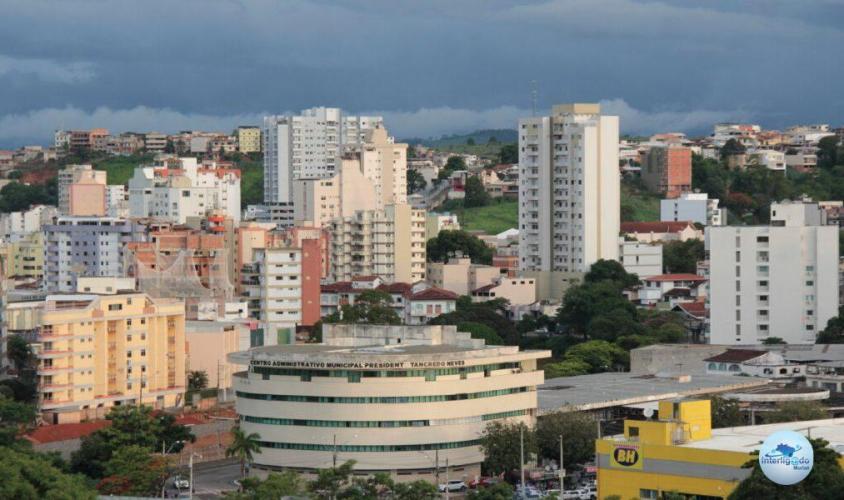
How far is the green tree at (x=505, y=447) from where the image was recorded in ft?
152

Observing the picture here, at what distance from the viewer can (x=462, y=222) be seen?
113 m

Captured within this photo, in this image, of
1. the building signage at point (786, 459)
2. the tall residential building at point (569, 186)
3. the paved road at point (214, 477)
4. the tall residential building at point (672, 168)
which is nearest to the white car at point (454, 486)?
the paved road at point (214, 477)

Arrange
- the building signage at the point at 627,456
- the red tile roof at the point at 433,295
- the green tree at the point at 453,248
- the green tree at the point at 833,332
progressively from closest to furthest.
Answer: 1. the building signage at the point at 627,456
2. the green tree at the point at 833,332
3. the red tile roof at the point at 433,295
4. the green tree at the point at 453,248

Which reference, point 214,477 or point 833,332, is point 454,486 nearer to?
point 214,477

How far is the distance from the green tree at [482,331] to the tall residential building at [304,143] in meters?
49.4

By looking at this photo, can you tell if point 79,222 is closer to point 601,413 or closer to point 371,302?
point 371,302

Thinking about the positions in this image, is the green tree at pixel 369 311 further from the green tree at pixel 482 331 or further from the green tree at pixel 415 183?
the green tree at pixel 415 183

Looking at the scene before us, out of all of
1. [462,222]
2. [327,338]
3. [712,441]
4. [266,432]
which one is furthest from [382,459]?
[462,222]

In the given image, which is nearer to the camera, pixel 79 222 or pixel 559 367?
pixel 559 367

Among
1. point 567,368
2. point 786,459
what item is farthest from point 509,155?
point 786,459

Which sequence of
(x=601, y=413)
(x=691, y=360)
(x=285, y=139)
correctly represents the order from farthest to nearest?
(x=285, y=139) < (x=691, y=360) < (x=601, y=413)

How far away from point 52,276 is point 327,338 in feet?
138

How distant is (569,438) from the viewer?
47312 millimetres

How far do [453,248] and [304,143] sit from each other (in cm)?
3242
